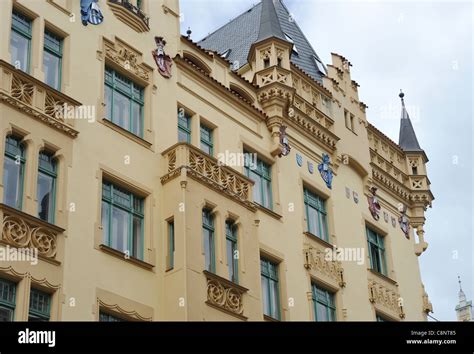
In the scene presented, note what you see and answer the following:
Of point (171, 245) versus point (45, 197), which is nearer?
point (45, 197)

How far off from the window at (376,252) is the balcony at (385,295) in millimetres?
515

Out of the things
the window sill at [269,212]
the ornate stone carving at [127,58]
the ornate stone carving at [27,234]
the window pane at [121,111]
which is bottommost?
the ornate stone carving at [27,234]

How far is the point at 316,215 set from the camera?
31078mm

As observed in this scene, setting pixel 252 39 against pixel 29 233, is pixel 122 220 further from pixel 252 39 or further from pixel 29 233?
pixel 252 39

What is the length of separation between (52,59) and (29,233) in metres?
5.24

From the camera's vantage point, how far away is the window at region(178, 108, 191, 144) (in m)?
27.2

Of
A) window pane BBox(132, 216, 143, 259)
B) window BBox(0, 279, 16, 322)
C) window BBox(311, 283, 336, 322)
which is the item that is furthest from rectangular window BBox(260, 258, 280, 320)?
window BBox(0, 279, 16, 322)

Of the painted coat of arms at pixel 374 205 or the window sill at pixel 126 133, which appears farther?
the painted coat of arms at pixel 374 205

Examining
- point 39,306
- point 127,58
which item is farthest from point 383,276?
point 39,306

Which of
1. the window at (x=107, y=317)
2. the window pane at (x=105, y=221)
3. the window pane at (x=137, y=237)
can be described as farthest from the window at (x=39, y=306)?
the window pane at (x=137, y=237)

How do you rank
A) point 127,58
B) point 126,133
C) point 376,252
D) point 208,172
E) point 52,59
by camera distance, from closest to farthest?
1. point 52,59
2. point 126,133
3. point 208,172
4. point 127,58
5. point 376,252

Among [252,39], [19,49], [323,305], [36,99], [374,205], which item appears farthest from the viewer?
[252,39]

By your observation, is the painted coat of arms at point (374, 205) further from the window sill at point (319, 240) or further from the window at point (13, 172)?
the window at point (13, 172)

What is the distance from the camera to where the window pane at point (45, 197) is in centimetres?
2170
